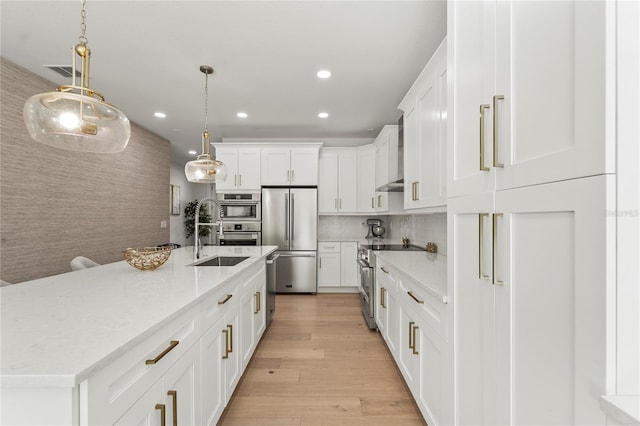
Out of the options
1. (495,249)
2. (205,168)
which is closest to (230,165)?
(205,168)

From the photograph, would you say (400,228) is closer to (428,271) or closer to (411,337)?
(428,271)

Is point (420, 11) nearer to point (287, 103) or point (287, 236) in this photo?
point (287, 103)

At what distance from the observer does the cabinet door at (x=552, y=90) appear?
24.7 inches

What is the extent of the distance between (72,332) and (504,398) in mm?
1348

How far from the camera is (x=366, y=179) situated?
5234mm

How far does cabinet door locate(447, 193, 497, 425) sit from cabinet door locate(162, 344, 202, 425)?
1137mm

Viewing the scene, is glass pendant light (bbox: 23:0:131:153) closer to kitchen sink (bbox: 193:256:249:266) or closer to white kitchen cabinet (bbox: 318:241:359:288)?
kitchen sink (bbox: 193:256:249:266)

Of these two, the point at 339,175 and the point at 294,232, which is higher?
the point at 339,175

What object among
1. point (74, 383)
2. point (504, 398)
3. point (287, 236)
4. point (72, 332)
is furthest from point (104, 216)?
point (504, 398)

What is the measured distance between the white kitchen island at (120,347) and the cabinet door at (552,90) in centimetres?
123

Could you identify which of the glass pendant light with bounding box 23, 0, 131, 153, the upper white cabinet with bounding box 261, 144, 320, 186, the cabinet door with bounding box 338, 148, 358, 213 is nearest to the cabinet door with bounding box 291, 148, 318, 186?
the upper white cabinet with bounding box 261, 144, 320, 186

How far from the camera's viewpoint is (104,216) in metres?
4.21

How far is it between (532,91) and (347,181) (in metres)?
4.48

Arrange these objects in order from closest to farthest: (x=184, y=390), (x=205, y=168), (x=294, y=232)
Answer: (x=184, y=390) → (x=205, y=168) → (x=294, y=232)
